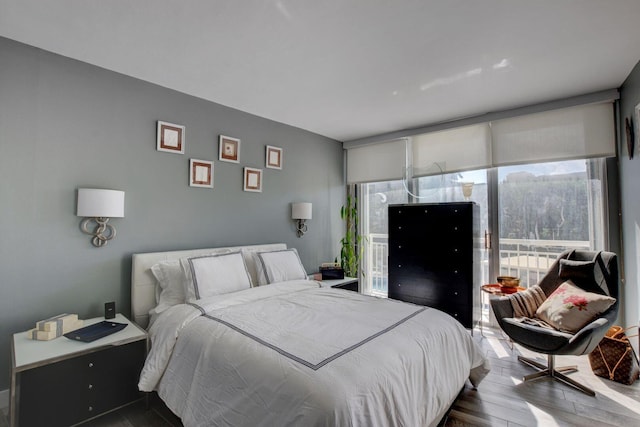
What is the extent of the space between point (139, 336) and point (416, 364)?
1.85 meters

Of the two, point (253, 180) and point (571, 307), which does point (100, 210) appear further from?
point (571, 307)

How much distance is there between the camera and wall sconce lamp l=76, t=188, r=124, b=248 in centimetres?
234

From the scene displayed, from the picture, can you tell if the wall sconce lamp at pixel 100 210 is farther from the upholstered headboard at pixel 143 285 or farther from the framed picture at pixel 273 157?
the framed picture at pixel 273 157

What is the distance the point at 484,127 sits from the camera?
3711 millimetres

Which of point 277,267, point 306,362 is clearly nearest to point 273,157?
point 277,267

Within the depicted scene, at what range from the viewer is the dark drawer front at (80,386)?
172 cm

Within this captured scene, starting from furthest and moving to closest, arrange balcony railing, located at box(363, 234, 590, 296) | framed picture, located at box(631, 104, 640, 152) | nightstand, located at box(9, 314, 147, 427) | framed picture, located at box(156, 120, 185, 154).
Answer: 1. balcony railing, located at box(363, 234, 590, 296)
2. framed picture, located at box(156, 120, 185, 154)
3. framed picture, located at box(631, 104, 640, 152)
4. nightstand, located at box(9, 314, 147, 427)

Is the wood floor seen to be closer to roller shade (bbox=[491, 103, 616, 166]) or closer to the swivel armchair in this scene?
the swivel armchair

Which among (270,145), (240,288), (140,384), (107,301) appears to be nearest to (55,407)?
(140,384)

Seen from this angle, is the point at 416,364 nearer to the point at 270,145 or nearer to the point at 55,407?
the point at 55,407

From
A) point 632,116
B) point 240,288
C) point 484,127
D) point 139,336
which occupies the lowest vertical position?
point 139,336

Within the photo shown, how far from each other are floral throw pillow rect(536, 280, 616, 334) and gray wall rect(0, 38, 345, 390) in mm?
3028

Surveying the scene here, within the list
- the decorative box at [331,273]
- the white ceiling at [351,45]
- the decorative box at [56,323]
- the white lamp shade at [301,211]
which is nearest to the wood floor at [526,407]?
the decorative box at [56,323]

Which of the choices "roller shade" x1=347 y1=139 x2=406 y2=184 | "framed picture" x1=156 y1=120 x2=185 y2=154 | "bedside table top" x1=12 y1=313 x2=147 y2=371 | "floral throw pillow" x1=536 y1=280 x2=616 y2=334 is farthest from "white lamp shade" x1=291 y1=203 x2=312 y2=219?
"floral throw pillow" x1=536 y1=280 x2=616 y2=334
